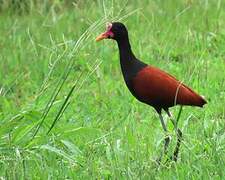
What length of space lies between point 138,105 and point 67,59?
1.79m

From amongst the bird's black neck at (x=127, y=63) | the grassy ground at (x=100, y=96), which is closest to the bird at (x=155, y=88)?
the bird's black neck at (x=127, y=63)

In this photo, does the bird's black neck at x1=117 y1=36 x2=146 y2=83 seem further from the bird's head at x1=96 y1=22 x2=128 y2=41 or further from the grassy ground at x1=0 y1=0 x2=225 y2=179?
the grassy ground at x1=0 y1=0 x2=225 y2=179

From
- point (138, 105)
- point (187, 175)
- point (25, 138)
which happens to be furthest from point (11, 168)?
point (138, 105)

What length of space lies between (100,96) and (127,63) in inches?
58.4

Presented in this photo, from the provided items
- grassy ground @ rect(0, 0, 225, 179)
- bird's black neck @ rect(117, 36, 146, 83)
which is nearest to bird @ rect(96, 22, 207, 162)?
bird's black neck @ rect(117, 36, 146, 83)

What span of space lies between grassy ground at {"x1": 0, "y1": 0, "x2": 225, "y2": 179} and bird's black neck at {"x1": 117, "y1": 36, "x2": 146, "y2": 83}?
6.7 inches

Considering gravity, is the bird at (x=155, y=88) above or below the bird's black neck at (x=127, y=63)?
below

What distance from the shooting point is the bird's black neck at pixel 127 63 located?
531 centimetres

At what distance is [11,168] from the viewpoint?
15.0 feet

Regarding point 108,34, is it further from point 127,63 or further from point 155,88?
point 155,88

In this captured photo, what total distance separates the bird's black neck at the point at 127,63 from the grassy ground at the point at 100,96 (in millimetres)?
170

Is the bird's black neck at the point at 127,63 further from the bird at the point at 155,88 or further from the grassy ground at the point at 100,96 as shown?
the grassy ground at the point at 100,96

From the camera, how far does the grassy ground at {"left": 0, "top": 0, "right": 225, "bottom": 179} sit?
15.6ft

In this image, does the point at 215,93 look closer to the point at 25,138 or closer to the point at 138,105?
the point at 138,105
